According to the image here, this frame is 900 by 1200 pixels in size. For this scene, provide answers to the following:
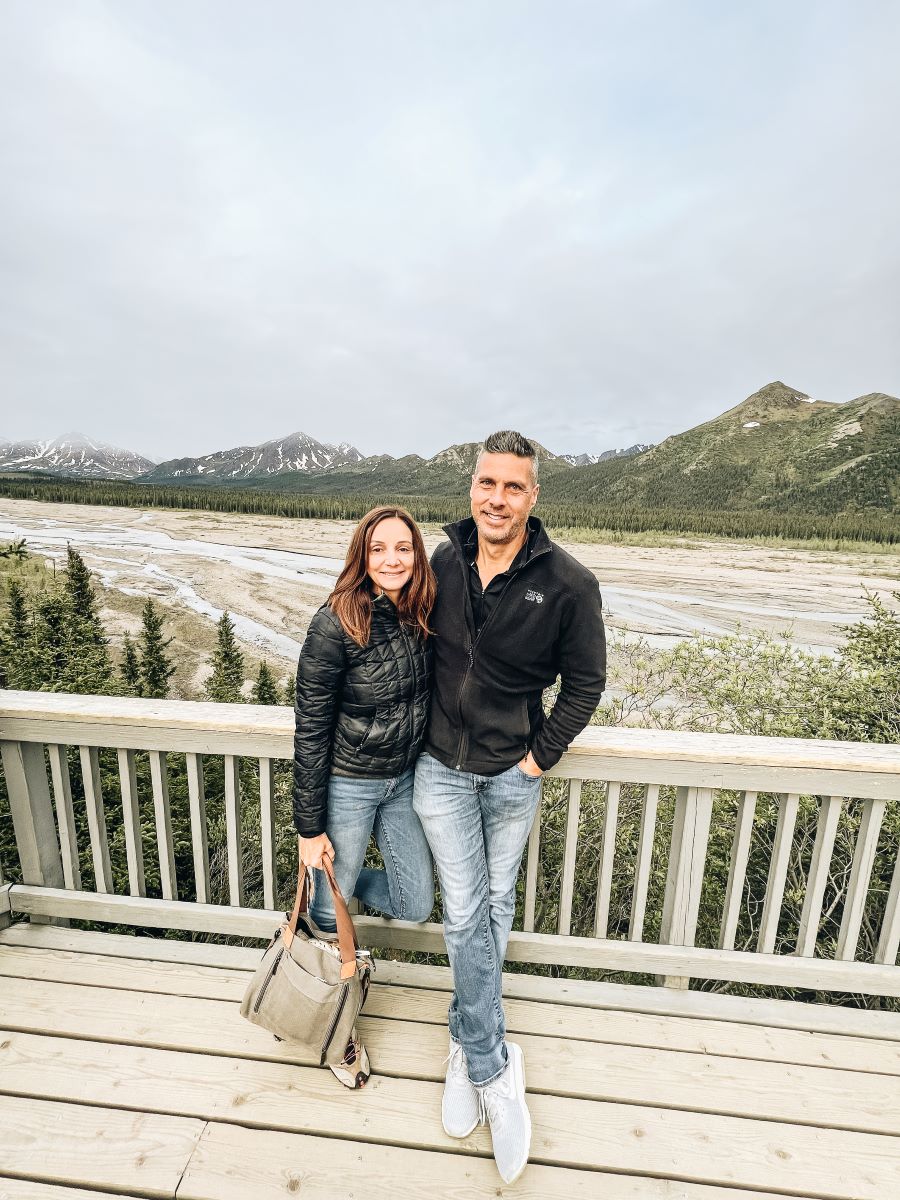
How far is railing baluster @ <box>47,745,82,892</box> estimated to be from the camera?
2342mm

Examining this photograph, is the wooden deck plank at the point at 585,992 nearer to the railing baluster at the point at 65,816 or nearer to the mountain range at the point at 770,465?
the railing baluster at the point at 65,816

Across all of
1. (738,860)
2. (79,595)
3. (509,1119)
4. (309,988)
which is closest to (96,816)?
(309,988)

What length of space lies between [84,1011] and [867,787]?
113 inches

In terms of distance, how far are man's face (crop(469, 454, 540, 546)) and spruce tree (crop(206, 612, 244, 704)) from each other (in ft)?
50.5

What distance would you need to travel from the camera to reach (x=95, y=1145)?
161 centimetres

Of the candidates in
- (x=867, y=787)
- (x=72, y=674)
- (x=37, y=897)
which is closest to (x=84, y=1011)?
(x=37, y=897)

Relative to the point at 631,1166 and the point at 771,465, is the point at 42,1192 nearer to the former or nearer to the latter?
the point at 631,1166

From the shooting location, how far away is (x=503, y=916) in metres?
1.92

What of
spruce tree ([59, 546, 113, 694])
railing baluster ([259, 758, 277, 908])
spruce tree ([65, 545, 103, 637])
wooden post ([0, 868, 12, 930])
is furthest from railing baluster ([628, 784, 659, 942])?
spruce tree ([65, 545, 103, 637])

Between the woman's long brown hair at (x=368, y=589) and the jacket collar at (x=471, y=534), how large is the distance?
109mm

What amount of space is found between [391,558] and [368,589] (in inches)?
5.0

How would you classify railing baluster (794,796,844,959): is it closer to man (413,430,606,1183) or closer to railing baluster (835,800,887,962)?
railing baluster (835,800,887,962)

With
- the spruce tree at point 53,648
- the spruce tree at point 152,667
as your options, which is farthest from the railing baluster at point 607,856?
the spruce tree at point 152,667

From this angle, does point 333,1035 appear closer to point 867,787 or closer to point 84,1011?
point 84,1011
